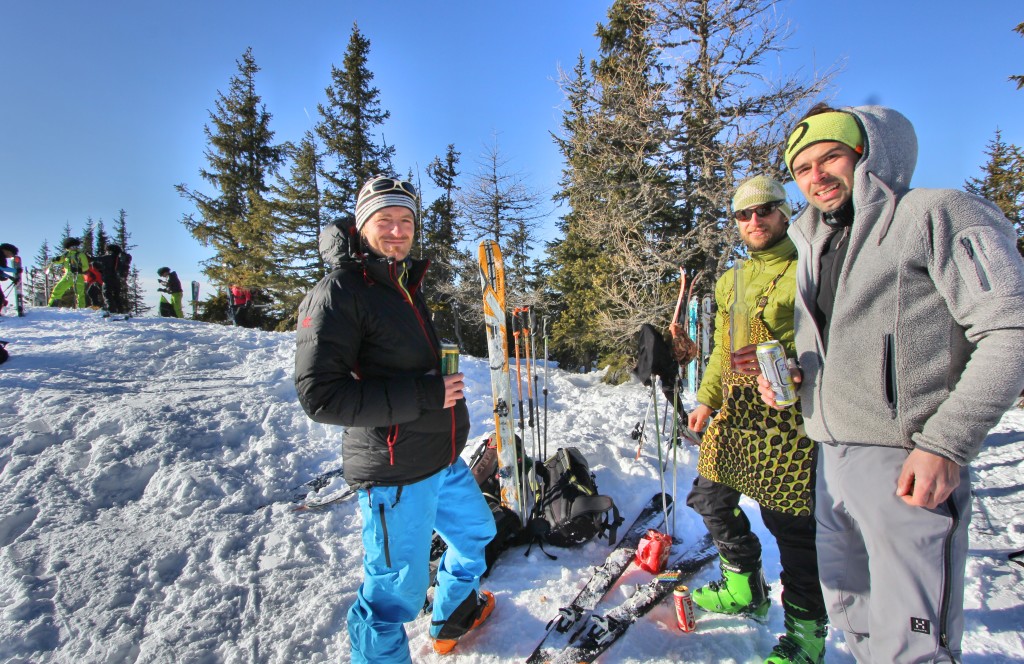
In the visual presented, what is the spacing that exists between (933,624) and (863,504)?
1.12 ft

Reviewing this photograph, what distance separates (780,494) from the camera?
207 cm

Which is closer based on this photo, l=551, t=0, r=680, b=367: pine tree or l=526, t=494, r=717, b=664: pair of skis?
l=526, t=494, r=717, b=664: pair of skis

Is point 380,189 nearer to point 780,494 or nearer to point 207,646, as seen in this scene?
point 780,494

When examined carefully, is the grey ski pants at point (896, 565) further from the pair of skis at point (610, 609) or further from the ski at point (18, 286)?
the ski at point (18, 286)

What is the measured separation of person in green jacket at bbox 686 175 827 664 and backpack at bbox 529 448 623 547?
975mm

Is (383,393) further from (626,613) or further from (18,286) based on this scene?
(18,286)

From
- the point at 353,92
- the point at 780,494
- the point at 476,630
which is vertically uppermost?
the point at 353,92

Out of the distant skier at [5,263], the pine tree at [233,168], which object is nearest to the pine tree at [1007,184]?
the distant skier at [5,263]

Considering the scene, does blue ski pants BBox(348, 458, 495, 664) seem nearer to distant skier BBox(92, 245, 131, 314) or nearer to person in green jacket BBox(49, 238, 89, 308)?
person in green jacket BBox(49, 238, 89, 308)

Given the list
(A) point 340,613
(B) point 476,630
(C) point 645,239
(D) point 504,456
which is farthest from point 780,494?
(C) point 645,239

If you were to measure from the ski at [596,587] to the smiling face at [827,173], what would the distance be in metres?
2.50

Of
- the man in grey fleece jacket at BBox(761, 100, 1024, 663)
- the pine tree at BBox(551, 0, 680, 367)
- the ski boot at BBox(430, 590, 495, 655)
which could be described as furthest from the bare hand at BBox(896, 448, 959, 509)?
the pine tree at BBox(551, 0, 680, 367)

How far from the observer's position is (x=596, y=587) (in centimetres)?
283

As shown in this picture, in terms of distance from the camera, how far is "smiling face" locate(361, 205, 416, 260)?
6.81 feet
